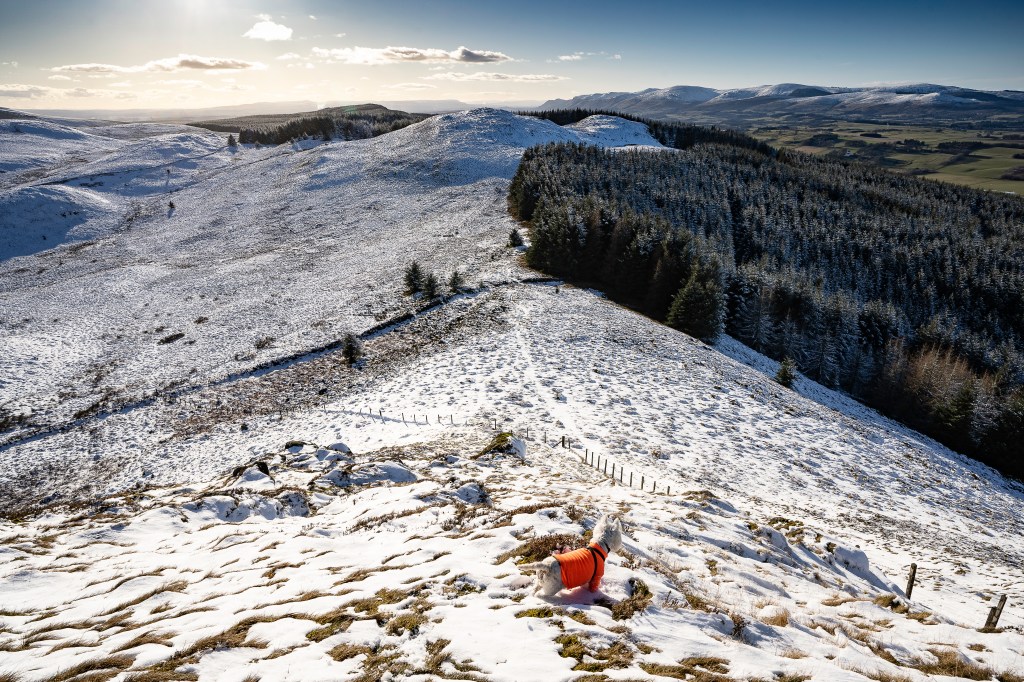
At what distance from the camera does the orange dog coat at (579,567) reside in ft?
22.9

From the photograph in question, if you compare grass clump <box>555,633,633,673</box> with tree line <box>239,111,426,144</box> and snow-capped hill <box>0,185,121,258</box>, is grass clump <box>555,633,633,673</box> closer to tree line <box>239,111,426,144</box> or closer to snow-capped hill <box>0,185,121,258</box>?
snow-capped hill <box>0,185,121,258</box>

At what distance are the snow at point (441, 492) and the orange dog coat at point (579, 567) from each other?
0.44 m

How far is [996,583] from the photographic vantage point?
43.4 feet

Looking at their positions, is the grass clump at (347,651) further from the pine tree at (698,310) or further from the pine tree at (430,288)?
the pine tree at (698,310)

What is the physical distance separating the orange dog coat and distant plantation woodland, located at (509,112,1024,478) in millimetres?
34943

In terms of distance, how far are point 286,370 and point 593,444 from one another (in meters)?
23.1

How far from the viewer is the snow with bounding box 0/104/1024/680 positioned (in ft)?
22.2

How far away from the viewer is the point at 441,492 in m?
12.5

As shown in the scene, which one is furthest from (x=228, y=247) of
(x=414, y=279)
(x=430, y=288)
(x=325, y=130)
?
(x=325, y=130)

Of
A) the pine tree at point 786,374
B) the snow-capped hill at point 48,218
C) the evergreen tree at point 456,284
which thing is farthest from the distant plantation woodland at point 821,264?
the snow-capped hill at point 48,218

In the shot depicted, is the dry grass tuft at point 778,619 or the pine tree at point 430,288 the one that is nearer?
the dry grass tuft at point 778,619

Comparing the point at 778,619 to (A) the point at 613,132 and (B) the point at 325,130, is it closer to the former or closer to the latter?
(A) the point at 613,132

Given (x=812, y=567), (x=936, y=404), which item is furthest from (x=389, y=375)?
(x=936, y=404)

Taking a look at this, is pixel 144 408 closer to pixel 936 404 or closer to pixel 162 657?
pixel 162 657
